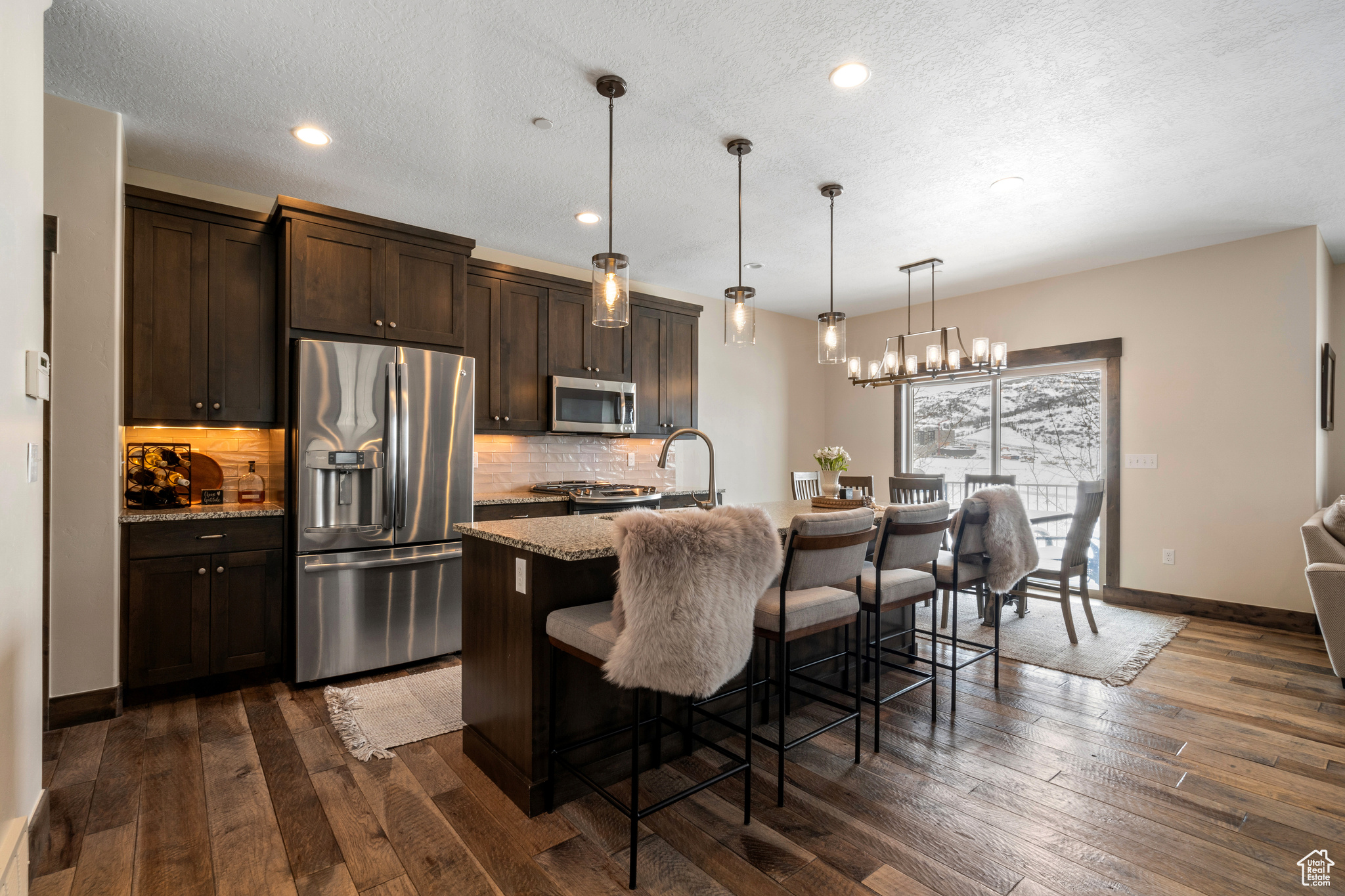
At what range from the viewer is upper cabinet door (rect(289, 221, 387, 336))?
3287 mm

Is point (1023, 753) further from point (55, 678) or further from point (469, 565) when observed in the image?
point (55, 678)

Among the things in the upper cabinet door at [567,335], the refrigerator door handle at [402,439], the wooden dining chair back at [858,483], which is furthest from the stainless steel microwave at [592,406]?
the wooden dining chair back at [858,483]

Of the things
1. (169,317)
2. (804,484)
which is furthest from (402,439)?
(804,484)

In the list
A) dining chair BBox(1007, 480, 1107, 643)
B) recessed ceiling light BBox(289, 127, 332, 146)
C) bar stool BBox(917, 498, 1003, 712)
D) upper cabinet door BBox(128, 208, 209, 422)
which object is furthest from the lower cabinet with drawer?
dining chair BBox(1007, 480, 1107, 643)

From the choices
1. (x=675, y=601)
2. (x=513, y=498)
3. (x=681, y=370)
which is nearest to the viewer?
(x=675, y=601)

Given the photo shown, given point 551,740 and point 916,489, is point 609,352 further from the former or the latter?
point 551,740

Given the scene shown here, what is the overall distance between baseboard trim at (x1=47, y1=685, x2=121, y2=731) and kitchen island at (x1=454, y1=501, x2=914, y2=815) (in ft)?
5.51

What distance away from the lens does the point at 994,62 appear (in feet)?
7.95

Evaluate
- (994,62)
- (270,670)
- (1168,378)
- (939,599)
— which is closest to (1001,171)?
(994,62)

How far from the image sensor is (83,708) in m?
2.76

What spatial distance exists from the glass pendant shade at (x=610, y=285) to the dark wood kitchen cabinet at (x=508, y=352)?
2.00 m

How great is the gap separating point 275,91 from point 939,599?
16.9 feet

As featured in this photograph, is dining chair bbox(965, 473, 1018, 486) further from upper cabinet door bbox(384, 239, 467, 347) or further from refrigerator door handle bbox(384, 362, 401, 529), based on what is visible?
refrigerator door handle bbox(384, 362, 401, 529)

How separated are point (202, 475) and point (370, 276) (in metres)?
1.44
